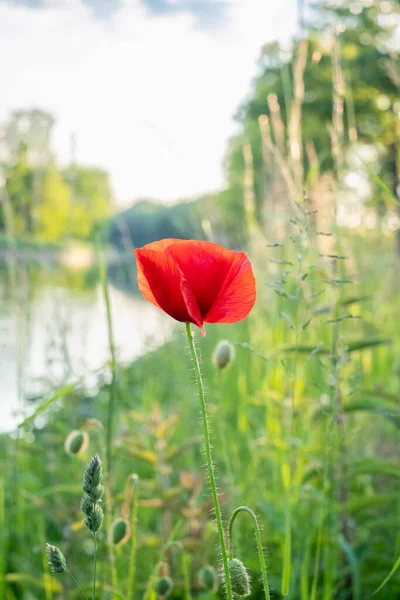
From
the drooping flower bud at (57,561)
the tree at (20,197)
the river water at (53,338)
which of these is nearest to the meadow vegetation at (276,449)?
the drooping flower bud at (57,561)

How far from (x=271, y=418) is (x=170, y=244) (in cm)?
121

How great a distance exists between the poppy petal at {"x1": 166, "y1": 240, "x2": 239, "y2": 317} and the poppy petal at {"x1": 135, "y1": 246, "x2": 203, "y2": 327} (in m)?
0.01

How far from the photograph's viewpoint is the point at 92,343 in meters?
5.80

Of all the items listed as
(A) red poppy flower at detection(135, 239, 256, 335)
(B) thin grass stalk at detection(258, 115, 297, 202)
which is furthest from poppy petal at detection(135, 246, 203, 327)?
(B) thin grass stalk at detection(258, 115, 297, 202)

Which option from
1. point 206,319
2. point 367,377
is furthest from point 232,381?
point 206,319

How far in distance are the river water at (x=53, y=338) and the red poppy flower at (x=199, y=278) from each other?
0.76 feet

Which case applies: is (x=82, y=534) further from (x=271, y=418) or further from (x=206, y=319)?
(x=206, y=319)

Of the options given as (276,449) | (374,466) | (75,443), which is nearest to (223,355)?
(75,443)

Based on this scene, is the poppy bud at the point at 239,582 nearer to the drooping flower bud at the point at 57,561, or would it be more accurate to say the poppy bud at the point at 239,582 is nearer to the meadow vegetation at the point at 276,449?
the meadow vegetation at the point at 276,449

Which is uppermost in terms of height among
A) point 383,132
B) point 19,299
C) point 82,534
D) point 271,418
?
point 383,132

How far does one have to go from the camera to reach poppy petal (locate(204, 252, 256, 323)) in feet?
1.86

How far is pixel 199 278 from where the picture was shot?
564 millimetres

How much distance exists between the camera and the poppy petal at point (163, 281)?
56 centimetres

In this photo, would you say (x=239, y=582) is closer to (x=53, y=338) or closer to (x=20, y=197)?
(x=53, y=338)
